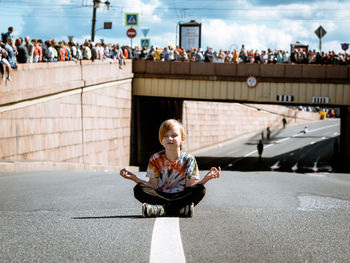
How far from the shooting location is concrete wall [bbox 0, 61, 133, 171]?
Answer: 65.6 ft

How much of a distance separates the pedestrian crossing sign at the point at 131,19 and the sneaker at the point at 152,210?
30919mm

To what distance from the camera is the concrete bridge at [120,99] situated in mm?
21000

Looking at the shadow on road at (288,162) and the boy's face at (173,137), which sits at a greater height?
the boy's face at (173,137)

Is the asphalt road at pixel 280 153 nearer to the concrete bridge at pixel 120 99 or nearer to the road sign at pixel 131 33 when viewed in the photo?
the concrete bridge at pixel 120 99

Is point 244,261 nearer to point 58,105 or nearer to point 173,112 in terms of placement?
point 58,105

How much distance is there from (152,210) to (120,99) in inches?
1168

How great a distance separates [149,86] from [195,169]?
32285 millimetres

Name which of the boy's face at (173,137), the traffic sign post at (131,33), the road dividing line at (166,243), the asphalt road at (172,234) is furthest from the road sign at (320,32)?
the road dividing line at (166,243)

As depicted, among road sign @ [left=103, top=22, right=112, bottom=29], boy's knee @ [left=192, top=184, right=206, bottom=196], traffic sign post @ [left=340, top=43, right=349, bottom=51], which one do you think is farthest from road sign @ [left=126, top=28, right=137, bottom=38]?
boy's knee @ [left=192, top=184, right=206, bottom=196]

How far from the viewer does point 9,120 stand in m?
19.7

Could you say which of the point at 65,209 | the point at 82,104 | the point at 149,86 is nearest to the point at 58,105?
the point at 82,104

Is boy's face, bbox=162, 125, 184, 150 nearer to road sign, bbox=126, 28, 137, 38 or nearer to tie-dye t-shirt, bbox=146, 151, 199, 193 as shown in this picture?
Answer: tie-dye t-shirt, bbox=146, 151, 199, 193

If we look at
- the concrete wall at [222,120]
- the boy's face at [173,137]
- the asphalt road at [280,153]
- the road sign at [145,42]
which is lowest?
the asphalt road at [280,153]

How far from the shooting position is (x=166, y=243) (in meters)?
4.71
